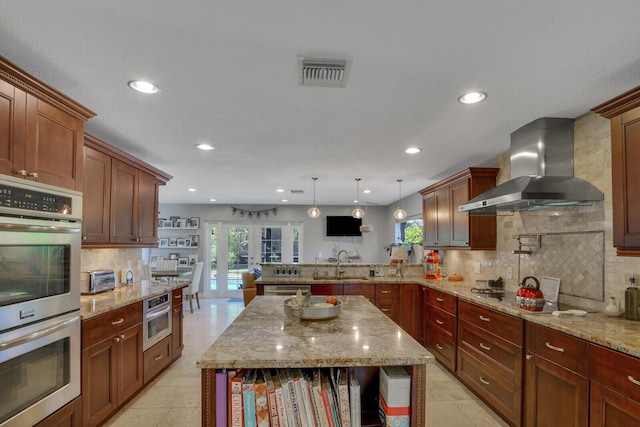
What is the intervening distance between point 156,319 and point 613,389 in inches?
137

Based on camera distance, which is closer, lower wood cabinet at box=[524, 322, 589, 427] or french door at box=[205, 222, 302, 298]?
lower wood cabinet at box=[524, 322, 589, 427]

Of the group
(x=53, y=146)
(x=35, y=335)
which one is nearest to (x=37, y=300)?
(x=35, y=335)

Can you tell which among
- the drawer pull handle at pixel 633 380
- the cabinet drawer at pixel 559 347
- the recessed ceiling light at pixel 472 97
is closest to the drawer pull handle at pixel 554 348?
the cabinet drawer at pixel 559 347

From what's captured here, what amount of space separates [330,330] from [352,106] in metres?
1.49

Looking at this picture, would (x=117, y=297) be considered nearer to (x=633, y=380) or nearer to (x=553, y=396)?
(x=553, y=396)

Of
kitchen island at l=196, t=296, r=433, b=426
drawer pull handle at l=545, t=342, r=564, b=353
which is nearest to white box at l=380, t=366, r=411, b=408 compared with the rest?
kitchen island at l=196, t=296, r=433, b=426

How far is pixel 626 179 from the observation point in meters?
2.08

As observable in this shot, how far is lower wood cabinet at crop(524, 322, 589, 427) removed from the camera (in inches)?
78.5

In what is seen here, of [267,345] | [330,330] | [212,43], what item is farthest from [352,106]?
[267,345]

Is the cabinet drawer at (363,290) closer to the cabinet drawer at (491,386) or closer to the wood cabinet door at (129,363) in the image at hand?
the cabinet drawer at (491,386)

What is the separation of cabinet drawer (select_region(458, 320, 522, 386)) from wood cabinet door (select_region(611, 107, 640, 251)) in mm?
1023

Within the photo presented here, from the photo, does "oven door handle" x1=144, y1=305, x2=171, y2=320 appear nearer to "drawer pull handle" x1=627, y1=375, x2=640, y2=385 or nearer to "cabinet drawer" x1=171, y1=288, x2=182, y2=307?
"cabinet drawer" x1=171, y1=288, x2=182, y2=307

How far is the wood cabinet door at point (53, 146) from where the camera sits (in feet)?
6.49

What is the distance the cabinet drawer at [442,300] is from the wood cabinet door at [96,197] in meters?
3.35
